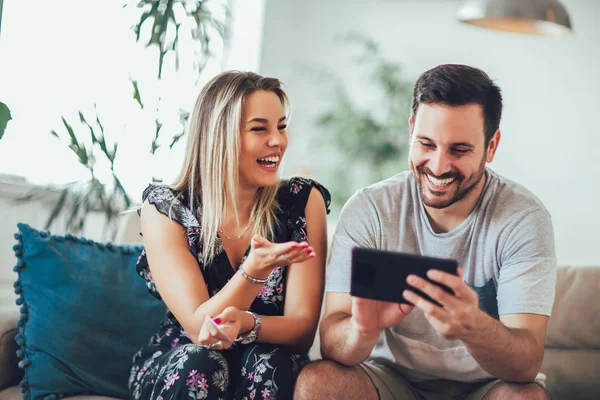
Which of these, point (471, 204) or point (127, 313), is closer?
point (471, 204)

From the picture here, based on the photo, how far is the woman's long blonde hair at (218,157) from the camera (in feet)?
6.38

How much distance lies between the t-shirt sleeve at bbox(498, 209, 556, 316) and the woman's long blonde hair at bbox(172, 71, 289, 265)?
0.63m

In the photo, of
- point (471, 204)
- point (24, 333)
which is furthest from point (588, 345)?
point (24, 333)

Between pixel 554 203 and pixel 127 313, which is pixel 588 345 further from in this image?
pixel 554 203

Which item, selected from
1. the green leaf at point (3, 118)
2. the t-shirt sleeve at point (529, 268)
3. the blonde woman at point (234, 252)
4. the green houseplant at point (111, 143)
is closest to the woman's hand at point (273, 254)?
the blonde woman at point (234, 252)

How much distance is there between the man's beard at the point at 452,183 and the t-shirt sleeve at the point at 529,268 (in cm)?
15

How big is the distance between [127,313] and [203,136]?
55cm

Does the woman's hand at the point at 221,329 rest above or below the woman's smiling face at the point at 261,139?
below

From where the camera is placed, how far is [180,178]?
6.68 feet

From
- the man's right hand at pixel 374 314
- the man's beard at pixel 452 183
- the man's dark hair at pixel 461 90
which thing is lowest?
the man's right hand at pixel 374 314

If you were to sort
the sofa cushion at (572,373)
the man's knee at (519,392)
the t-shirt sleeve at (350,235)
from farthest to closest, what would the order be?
the sofa cushion at (572,373) → the t-shirt sleeve at (350,235) → the man's knee at (519,392)

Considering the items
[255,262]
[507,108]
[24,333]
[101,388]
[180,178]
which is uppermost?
[507,108]

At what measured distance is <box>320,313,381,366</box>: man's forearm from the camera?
1.64m

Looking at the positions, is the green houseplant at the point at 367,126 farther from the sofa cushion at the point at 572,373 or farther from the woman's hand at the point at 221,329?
the woman's hand at the point at 221,329
